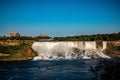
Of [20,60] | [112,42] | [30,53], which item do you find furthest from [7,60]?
[112,42]

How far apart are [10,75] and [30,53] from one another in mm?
27003

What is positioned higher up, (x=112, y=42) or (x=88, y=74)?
(x=112, y=42)

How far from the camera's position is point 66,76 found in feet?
117

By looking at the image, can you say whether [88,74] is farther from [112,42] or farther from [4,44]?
[4,44]

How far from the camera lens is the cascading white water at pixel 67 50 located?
6259cm

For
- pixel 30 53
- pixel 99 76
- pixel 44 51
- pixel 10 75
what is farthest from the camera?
pixel 44 51

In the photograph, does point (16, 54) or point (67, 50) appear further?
point (67, 50)

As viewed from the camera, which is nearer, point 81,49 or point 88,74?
point 88,74

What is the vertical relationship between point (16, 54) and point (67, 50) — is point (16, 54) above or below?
below

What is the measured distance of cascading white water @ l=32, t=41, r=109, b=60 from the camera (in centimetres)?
6259

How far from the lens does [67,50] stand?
2702 inches

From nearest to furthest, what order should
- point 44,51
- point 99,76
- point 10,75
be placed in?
point 99,76 < point 10,75 < point 44,51

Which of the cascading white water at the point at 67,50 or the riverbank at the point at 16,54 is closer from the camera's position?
the riverbank at the point at 16,54

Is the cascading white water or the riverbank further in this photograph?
the cascading white water
